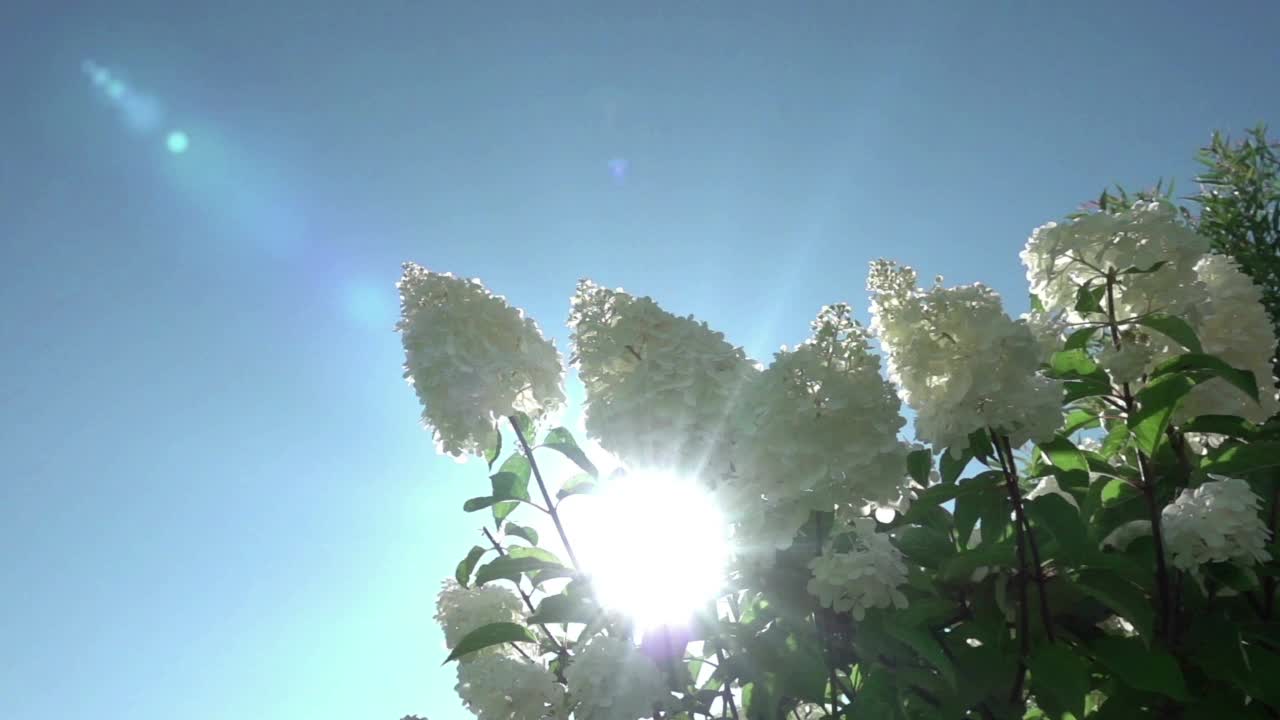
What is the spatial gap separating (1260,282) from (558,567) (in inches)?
160

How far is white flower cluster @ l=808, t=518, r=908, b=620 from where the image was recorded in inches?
77.0

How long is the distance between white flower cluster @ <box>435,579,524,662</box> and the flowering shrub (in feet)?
1.71

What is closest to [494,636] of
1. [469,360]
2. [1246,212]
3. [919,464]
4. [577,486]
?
[577,486]

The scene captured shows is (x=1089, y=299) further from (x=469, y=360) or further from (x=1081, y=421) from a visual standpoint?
(x=469, y=360)

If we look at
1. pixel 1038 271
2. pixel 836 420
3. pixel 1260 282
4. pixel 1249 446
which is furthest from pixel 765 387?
pixel 1260 282

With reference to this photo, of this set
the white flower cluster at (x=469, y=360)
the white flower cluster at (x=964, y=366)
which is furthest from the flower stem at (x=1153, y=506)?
the white flower cluster at (x=469, y=360)

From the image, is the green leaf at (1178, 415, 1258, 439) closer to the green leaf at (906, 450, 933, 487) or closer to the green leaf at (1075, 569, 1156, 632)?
the green leaf at (1075, 569, 1156, 632)

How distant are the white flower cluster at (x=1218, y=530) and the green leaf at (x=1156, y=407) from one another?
0.71 ft

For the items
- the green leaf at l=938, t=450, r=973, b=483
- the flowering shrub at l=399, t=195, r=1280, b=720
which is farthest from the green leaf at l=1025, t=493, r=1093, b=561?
the green leaf at l=938, t=450, r=973, b=483

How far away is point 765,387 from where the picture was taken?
2.02 metres

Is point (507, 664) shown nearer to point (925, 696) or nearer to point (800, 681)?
point (800, 681)

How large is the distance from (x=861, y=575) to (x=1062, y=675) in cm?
54

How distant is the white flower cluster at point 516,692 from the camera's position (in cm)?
265

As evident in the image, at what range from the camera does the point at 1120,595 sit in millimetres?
1994
